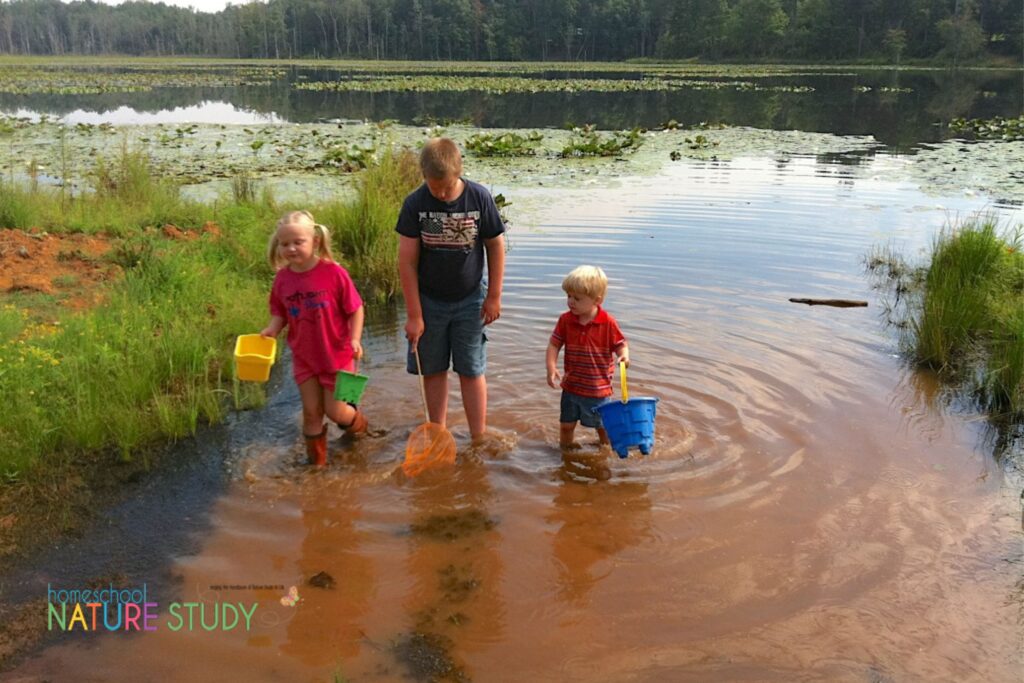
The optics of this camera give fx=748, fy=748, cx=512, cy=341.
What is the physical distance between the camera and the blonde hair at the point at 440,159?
12.0 feet

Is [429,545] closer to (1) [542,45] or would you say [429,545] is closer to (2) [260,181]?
(2) [260,181]

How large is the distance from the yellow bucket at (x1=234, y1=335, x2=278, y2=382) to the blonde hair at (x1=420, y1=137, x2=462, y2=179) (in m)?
1.25

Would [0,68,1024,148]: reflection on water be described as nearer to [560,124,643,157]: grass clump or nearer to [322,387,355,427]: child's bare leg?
[560,124,643,157]: grass clump

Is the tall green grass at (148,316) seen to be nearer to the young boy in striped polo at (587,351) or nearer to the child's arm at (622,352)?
the young boy in striped polo at (587,351)

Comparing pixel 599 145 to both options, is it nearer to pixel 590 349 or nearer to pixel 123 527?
pixel 590 349

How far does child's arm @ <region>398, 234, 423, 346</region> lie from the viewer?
13.0 feet

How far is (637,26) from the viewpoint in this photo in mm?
92000

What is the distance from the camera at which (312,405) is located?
13.7ft

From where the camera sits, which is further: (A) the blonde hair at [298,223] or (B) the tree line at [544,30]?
(B) the tree line at [544,30]

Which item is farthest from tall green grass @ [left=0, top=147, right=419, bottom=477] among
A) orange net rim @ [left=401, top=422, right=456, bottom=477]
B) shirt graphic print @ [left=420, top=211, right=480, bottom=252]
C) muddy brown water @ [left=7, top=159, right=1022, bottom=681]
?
shirt graphic print @ [left=420, top=211, right=480, bottom=252]

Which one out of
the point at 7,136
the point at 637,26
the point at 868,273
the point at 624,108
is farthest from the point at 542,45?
the point at 868,273

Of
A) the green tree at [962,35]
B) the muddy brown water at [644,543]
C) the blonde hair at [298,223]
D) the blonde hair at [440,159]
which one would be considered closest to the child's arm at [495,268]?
the blonde hair at [440,159]

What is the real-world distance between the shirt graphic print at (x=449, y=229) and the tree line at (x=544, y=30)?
68.7m

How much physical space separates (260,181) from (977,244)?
10.6 m
